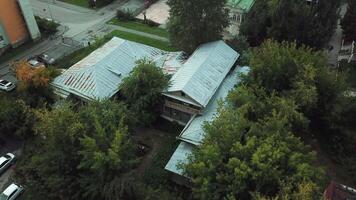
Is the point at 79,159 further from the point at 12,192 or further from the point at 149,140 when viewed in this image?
the point at 149,140

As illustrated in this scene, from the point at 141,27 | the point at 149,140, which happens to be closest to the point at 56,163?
the point at 149,140

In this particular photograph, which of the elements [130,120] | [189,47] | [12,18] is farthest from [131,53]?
[12,18]

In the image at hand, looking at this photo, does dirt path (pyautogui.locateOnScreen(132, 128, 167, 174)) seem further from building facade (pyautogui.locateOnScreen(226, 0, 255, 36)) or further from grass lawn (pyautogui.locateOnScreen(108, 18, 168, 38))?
building facade (pyautogui.locateOnScreen(226, 0, 255, 36))

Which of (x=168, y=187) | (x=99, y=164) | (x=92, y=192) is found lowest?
(x=168, y=187)

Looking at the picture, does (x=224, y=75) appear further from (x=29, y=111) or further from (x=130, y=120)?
(x=29, y=111)

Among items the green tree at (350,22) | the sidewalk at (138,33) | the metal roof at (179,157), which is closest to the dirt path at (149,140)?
the metal roof at (179,157)

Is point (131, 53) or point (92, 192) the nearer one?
point (92, 192)
